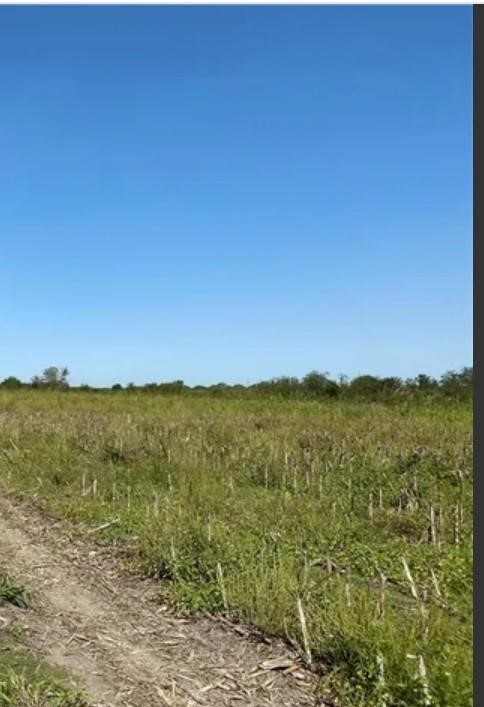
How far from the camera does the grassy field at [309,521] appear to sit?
232cm

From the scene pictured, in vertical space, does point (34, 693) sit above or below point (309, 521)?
below

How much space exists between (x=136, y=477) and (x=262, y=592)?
291 cm

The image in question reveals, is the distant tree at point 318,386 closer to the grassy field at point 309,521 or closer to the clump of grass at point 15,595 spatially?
the grassy field at point 309,521

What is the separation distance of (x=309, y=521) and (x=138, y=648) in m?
1.57

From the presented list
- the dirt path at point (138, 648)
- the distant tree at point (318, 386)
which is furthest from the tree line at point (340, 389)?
the dirt path at point (138, 648)

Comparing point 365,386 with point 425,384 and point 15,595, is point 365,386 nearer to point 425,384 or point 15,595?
point 425,384

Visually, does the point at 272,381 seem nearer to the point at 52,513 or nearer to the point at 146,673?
the point at 52,513

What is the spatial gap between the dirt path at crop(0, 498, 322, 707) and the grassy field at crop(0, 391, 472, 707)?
126mm

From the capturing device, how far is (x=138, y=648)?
2.58 metres

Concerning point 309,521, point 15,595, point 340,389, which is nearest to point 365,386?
point 340,389

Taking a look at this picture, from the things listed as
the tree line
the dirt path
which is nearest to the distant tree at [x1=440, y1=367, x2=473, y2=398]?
the tree line

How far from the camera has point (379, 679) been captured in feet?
7.02

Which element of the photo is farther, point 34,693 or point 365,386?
point 365,386

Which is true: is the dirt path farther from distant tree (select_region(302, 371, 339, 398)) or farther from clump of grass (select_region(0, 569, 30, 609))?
distant tree (select_region(302, 371, 339, 398))
